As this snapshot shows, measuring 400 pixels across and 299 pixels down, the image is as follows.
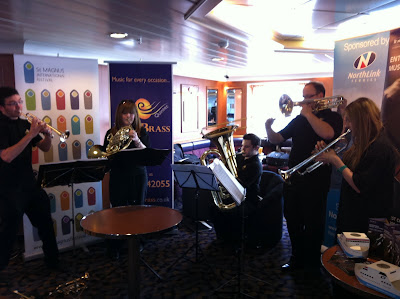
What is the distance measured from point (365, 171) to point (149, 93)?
3.21m

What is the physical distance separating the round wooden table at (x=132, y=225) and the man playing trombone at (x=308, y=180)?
4.26ft

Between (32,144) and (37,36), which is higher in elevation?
(37,36)

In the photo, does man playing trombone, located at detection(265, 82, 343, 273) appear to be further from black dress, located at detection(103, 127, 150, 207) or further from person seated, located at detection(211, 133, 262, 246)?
black dress, located at detection(103, 127, 150, 207)

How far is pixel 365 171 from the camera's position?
229cm

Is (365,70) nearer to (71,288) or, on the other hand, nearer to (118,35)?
(118,35)

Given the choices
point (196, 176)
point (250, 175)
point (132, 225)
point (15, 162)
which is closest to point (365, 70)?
point (250, 175)

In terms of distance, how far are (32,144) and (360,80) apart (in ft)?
12.0

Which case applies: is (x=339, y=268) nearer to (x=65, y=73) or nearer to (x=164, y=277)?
(x=164, y=277)

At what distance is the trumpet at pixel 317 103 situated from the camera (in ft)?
10.3

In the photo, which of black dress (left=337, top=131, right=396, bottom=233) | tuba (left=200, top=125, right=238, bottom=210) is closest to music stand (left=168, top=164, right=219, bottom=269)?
tuba (left=200, top=125, right=238, bottom=210)

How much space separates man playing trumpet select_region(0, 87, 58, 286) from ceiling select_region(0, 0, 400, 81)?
0.92m

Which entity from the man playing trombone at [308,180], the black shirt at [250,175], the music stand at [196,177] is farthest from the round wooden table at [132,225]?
the man playing trombone at [308,180]

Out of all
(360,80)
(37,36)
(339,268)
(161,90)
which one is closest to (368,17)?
(360,80)

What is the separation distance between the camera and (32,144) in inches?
136
